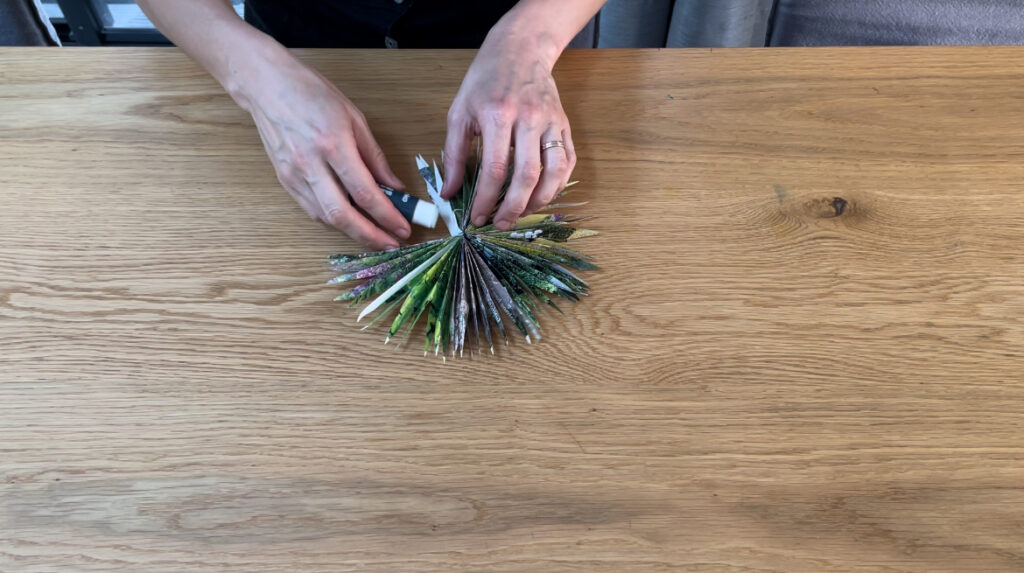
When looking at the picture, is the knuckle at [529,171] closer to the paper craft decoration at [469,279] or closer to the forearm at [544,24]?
the paper craft decoration at [469,279]

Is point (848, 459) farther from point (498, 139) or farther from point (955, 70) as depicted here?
point (955, 70)

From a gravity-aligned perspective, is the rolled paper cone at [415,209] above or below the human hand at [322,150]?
below

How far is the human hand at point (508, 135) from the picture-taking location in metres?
0.75

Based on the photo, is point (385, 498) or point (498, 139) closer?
point (385, 498)

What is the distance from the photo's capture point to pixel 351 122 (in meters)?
0.78

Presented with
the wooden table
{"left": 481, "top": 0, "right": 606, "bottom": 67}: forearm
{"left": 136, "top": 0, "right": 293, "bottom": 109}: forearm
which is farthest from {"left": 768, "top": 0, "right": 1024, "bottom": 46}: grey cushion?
{"left": 136, "top": 0, "right": 293, "bottom": 109}: forearm

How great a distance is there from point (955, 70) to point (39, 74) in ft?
3.97

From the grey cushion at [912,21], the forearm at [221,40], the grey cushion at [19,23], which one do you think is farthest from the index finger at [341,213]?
the grey cushion at [912,21]

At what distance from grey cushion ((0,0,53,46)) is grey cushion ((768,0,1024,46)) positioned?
1502 millimetres

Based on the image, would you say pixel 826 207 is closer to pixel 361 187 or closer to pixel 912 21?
pixel 361 187

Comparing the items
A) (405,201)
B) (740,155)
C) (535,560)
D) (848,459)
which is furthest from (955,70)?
(535,560)

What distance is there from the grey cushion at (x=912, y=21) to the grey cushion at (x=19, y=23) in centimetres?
150

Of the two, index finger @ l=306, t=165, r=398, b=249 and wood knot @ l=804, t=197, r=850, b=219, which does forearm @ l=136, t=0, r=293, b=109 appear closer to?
index finger @ l=306, t=165, r=398, b=249

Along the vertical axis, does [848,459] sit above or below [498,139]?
below
